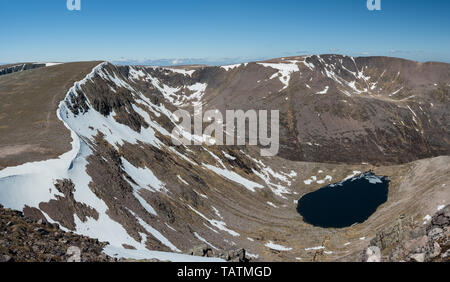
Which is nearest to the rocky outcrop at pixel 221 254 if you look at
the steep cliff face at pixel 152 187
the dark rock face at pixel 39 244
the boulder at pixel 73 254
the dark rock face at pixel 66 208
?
the steep cliff face at pixel 152 187

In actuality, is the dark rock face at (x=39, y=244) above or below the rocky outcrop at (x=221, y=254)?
above

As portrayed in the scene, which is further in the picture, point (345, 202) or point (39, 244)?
point (345, 202)

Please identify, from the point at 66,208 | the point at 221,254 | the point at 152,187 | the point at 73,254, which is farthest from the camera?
the point at 152,187

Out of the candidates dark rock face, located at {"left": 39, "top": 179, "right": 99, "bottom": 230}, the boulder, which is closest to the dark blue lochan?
dark rock face, located at {"left": 39, "top": 179, "right": 99, "bottom": 230}

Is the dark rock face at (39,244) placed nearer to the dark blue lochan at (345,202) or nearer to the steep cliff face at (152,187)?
the steep cliff face at (152,187)

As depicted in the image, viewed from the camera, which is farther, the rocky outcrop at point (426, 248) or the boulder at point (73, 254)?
the boulder at point (73, 254)

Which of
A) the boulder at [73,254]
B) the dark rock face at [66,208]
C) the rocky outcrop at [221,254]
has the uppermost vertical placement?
the boulder at [73,254]

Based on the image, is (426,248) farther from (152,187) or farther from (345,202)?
(345,202)

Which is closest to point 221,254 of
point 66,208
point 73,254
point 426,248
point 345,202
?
point 66,208

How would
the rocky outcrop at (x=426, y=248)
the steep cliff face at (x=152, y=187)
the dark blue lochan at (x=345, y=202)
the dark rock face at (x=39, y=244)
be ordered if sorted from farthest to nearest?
the dark blue lochan at (x=345, y=202), the steep cliff face at (x=152, y=187), the dark rock face at (x=39, y=244), the rocky outcrop at (x=426, y=248)
